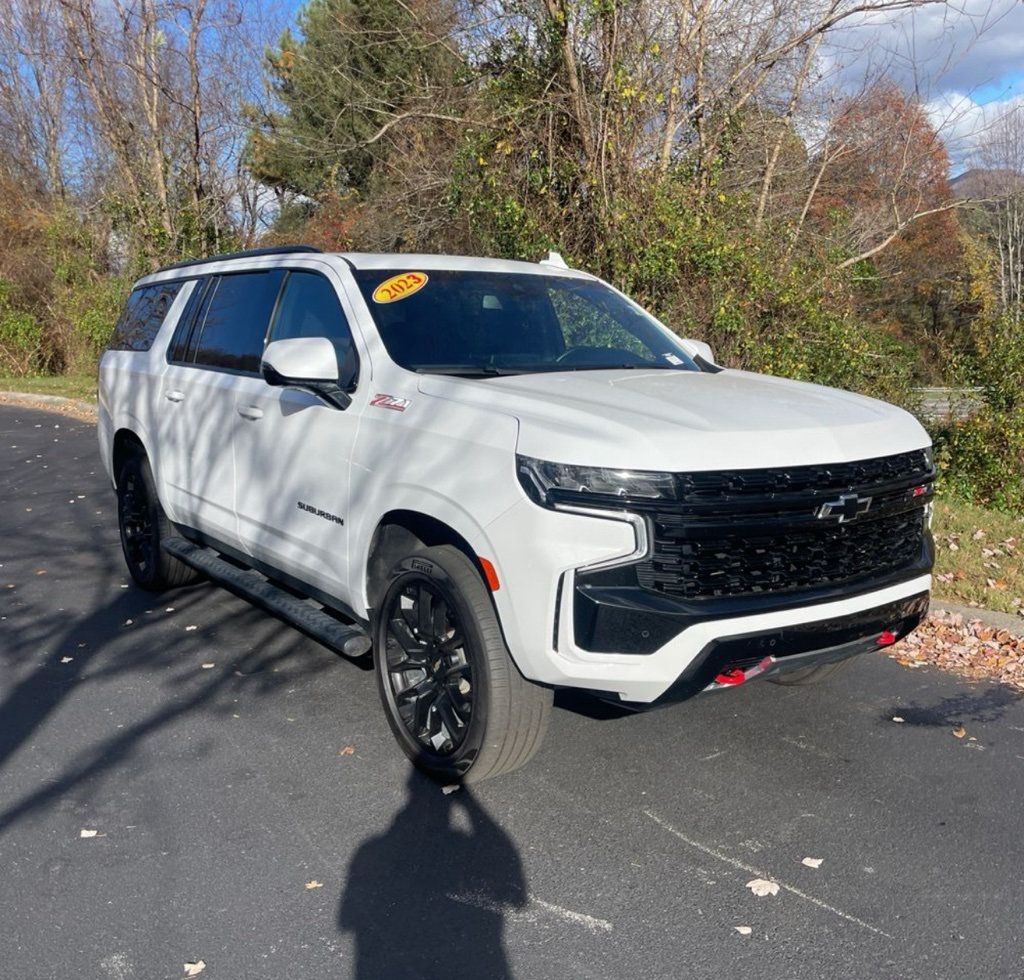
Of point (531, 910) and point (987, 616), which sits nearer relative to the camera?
point (531, 910)

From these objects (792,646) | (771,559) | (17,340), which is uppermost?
(771,559)

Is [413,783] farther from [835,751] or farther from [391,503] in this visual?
[835,751]

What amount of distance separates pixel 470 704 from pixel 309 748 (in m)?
0.92

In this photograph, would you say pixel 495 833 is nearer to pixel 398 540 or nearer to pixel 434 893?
pixel 434 893

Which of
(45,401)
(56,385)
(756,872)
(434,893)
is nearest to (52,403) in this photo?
(45,401)

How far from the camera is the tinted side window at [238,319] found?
16.4 ft

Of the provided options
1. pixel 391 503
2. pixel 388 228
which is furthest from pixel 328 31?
pixel 391 503

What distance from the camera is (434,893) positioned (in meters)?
3.12

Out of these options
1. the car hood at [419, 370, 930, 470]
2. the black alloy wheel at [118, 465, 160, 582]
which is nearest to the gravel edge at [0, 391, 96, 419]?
the black alloy wheel at [118, 465, 160, 582]

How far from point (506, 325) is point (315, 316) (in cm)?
88

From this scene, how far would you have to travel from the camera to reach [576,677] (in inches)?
126

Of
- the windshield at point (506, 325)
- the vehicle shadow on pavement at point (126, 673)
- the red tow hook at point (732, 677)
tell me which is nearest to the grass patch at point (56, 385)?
the vehicle shadow on pavement at point (126, 673)

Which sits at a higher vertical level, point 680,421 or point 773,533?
point 680,421

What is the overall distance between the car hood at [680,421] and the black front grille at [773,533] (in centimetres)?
7
